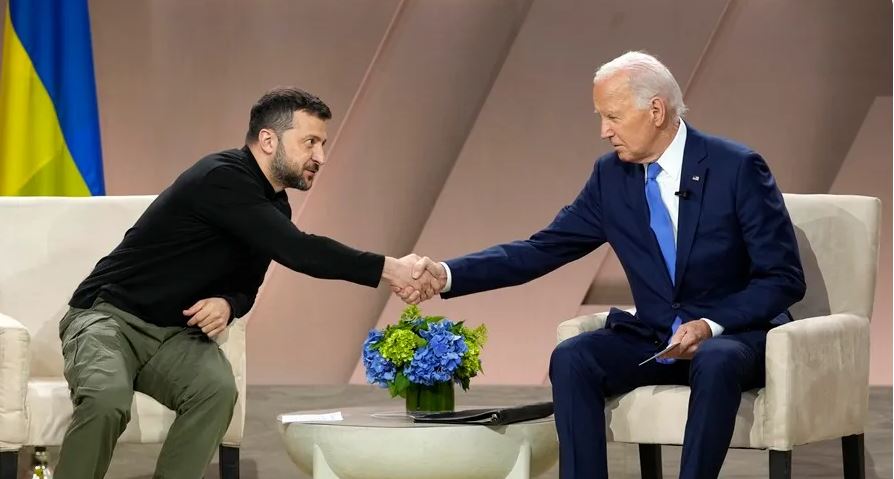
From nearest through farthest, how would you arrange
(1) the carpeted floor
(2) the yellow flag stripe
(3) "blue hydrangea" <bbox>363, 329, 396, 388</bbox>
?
(3) "blue hydrangea" <bbox>363, 329, 396, 388</bbox> → (1) the carpeted floor → (2) the yellow flag stripe

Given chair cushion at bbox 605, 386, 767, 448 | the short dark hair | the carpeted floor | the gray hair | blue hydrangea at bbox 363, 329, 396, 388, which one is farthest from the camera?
the carpeted floor

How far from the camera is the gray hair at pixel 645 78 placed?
329 centimetres

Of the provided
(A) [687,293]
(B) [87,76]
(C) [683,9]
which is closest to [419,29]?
(C) [683,9]

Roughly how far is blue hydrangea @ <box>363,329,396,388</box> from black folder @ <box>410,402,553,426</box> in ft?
0.38

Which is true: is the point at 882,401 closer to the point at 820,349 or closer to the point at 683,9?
the point at 683,9

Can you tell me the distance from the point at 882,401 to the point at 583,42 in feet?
6.91

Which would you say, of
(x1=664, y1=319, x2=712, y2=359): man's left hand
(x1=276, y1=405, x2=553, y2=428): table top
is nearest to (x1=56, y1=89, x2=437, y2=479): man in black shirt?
(x1=276, y1=405, x2=553, y2=428): table top

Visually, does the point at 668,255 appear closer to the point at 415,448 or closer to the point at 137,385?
the point at 415,448

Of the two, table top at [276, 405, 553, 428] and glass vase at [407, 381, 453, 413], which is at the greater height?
glass vase at [407, 381, 453, 413]

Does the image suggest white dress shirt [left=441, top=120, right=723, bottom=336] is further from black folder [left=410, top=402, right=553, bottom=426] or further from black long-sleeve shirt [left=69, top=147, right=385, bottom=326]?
black long-sleeve shirt [left=69, top=147, right=385, bottom=326]

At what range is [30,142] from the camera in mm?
5023

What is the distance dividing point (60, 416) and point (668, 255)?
1574 mm

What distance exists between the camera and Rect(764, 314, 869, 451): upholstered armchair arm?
9.95 ft

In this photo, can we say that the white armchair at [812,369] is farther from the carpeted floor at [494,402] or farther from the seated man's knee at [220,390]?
the seated man's knee at [220,390]
